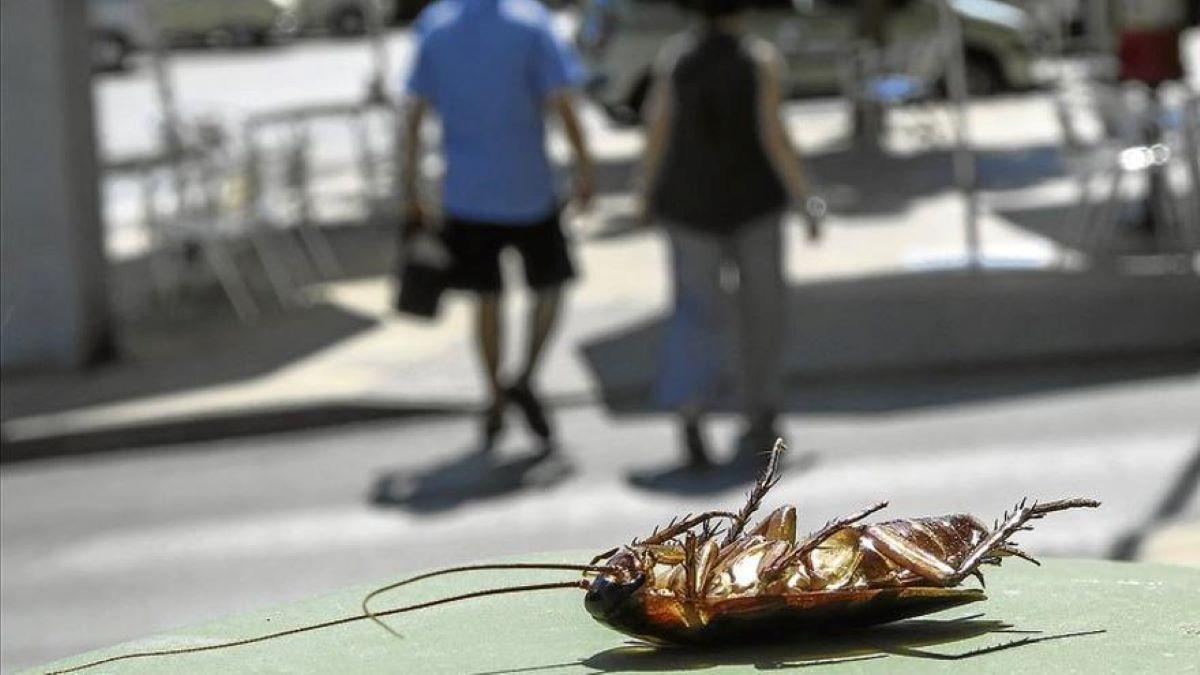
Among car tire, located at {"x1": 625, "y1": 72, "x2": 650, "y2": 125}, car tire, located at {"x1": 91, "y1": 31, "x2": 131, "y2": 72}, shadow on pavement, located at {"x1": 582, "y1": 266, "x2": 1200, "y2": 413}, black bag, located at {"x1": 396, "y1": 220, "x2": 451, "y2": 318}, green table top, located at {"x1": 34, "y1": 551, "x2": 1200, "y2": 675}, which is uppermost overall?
green table top, located at {"x1": 34, "y1": 551, "x2": 1200, "y2": 675}

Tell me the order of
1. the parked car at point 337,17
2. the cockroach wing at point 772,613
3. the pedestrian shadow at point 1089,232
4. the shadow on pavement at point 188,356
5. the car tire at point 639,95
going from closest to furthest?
1. the cockroach wing at point 772,613
2. the shadow on pavement at point 188,356
3. the pedestrian shadow at point 1089,232
4. the car tire at point 639,95
5. the parked car at point 337,17

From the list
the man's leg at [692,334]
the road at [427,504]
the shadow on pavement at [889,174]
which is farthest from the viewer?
the shadow on pavement at [889,174]

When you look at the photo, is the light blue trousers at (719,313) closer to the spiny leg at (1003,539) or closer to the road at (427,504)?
the road at (427,504)

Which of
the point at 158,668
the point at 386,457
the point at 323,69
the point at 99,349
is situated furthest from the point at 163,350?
the point at 323,69

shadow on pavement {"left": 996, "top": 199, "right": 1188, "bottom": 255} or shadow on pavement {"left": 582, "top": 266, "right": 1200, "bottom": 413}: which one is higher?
shadow on pavement {"left": 582, "top": 266, "right": 1200, "bottom": 413}

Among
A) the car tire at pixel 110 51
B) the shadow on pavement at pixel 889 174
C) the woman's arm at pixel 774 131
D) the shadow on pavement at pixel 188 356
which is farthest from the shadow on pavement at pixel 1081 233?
the car tire at pixel 110 51

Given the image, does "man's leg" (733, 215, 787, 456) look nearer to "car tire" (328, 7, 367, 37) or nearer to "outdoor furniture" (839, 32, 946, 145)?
"outdoor furniture" (839, 32, 946, 145)

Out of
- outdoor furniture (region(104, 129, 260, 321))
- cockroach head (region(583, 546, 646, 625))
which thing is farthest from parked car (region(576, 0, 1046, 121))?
cockroach head (region(583, 546, 646, 625))

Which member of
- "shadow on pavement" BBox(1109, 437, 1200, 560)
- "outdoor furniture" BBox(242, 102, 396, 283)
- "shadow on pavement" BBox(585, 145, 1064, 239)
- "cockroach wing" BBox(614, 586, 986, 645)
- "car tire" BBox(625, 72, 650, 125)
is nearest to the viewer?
"cockroach wing" BBox(614, 586, 986, 645)

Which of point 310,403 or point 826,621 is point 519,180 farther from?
point 826,621
